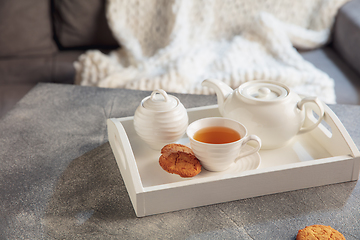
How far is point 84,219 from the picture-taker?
63 cm

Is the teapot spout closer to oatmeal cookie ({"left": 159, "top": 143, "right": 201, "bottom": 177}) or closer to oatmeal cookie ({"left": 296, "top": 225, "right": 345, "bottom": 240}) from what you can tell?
oatmeal cookie ({"left": 159, "top": 143, "right": 201, "bottom": 177})

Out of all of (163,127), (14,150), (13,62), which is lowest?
(13,62)

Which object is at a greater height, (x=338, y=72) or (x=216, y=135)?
(x=216, y=135)

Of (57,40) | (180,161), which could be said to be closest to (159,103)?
(180,161)

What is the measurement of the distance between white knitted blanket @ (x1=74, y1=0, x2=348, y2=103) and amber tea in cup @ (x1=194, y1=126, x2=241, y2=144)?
799 millimetres

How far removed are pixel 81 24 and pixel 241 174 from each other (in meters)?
1.32

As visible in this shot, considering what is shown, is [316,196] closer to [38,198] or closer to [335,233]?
[335,233]

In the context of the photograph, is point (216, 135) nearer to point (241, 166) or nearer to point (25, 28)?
point (241, 166)

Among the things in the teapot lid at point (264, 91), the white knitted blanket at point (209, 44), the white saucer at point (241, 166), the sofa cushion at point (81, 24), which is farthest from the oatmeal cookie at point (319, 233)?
the sofa cushion at point (81, 24)

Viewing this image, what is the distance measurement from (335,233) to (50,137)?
2.23 feet

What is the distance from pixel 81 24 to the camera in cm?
169

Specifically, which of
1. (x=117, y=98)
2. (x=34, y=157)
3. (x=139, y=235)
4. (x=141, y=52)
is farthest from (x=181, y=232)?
(x=141, y=52)

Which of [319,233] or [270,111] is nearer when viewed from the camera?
[319,233]

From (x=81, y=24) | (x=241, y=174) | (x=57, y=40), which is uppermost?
(x=241, y=174)
